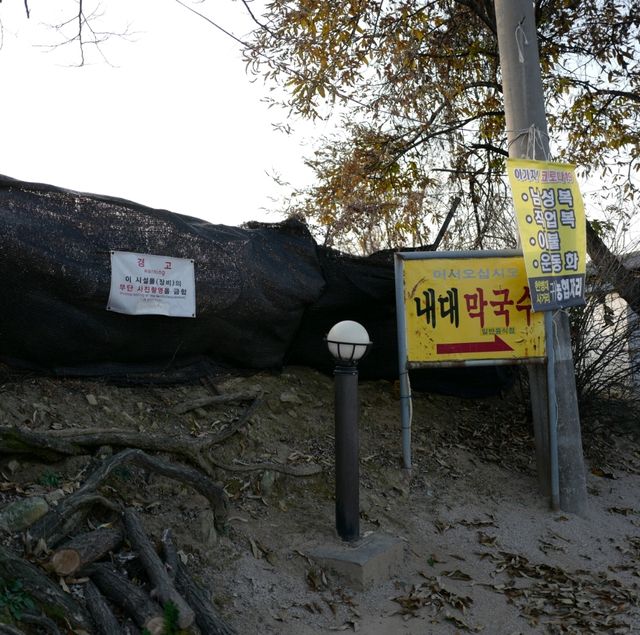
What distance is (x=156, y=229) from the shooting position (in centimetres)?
571

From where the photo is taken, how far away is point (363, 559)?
178 inches

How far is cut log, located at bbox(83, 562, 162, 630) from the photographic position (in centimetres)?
338

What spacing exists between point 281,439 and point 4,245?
2522mm

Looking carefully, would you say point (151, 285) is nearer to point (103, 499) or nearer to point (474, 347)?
point (103, 499)

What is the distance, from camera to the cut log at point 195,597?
3527mm

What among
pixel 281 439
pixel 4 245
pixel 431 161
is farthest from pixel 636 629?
pixel 431 161

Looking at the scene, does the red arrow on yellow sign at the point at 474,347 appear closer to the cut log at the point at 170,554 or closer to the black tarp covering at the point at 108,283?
the black tarp covering at the point at 108,283


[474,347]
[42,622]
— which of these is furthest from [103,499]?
[474,347]

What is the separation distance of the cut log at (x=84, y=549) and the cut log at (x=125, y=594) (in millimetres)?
67

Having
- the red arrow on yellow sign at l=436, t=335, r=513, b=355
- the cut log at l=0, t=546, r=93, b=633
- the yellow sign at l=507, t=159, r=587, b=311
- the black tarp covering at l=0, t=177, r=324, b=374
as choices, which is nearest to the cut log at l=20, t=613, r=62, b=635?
the cut log at l=0, t=546, r=93, b=633

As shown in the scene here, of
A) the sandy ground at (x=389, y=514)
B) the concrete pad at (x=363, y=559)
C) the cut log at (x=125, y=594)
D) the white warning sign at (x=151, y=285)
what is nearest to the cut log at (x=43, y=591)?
the cut log at (x=125, y=594)

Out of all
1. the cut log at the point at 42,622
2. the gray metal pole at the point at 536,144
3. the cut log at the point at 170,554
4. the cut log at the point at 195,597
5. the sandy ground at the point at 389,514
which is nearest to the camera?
the cut log at the point at 42,622

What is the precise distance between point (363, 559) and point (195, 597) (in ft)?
4.01

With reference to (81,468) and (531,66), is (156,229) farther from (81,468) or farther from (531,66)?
(531,66)
